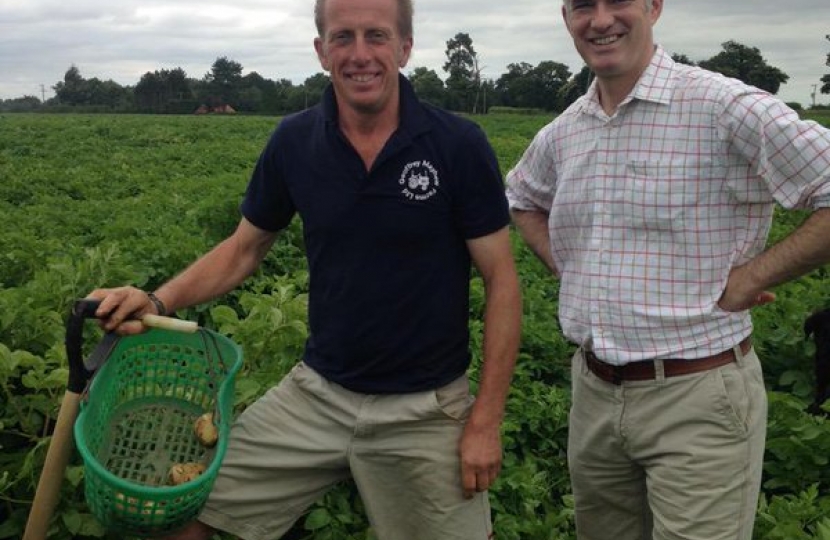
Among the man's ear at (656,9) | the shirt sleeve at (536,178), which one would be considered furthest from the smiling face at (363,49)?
the man's ear at (656,9)

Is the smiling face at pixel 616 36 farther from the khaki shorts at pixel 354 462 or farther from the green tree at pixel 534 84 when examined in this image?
the green tree at pixel 534 84

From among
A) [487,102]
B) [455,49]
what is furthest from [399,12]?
[455,49]

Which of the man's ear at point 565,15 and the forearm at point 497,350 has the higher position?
the man's ear at point 565,15

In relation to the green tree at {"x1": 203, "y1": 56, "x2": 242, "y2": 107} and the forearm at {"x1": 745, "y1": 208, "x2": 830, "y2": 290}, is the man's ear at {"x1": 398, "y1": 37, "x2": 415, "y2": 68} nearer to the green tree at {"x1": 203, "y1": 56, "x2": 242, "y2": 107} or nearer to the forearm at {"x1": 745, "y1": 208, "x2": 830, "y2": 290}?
the forearm at {"x1": 745, "y1": 208, "x2": 830, "y2": 290}

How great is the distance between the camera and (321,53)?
2701 mm

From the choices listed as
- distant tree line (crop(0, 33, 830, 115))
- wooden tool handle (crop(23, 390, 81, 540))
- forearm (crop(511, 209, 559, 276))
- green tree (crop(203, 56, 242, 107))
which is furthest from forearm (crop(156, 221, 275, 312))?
green tree (crop(203, 56, 242, 107))

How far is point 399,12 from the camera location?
2.61 metres

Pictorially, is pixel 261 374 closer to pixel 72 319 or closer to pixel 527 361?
pixel 72 319

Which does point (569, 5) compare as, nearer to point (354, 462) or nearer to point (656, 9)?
point (656, 9)

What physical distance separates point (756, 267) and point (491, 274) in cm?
76

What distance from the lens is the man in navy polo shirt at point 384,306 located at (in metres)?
2.60

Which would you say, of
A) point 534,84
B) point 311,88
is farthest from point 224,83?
point 534,84

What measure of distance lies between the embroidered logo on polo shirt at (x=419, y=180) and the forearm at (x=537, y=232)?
2.30 feet

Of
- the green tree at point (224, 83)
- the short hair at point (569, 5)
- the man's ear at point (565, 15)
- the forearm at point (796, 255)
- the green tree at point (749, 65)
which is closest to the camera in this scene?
the forearm at point (796, 255)
